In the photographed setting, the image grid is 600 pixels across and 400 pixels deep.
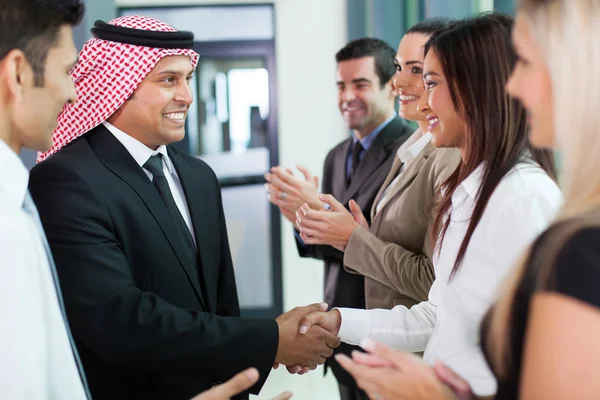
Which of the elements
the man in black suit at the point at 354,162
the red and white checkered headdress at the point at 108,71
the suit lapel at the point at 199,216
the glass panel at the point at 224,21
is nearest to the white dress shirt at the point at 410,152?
the man in black suit at the point at 354,162

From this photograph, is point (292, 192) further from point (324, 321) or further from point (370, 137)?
point (324, 321)

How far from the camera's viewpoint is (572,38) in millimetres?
912

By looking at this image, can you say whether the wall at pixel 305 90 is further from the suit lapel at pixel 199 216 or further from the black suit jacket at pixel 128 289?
the black suit jacket at pixel 128 289

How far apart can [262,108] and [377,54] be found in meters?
2.62

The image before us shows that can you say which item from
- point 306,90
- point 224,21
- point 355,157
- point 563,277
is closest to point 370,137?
point 355,157

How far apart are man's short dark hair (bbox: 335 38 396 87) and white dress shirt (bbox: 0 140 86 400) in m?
2.53

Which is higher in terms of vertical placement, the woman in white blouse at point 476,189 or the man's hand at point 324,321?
the woman in white blouse at point 476,189

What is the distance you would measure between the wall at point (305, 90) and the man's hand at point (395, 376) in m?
4.75

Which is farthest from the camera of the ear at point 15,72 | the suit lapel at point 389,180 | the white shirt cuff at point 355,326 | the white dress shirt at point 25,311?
the suit lapel at point 389,180

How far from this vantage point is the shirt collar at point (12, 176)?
120 cm

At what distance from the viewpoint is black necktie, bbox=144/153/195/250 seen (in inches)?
75.2

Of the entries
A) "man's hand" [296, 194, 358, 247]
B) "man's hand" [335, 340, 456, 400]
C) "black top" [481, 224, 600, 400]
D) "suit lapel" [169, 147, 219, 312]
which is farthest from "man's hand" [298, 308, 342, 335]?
"black top" [481, 224, 600, 400]

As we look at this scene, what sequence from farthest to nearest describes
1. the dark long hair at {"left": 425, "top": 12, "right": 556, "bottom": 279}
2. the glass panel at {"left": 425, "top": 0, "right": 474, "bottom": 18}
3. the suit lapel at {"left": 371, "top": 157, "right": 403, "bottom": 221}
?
the glass panel at {"left": 425, "top": 0, "right": 474, "bottom": 18} → the suit lapel at {"left": 371, "top": 157, "right": 403, "bottom": 221} → the dark long hair at {"left": 425, "top": 12, "right": 556, "bottom": 279}

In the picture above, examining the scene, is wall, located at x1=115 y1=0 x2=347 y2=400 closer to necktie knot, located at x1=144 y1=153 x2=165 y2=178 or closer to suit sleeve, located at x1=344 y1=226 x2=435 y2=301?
suit sleeve, located at x1=344 y1=226 x2=435 y2=301
